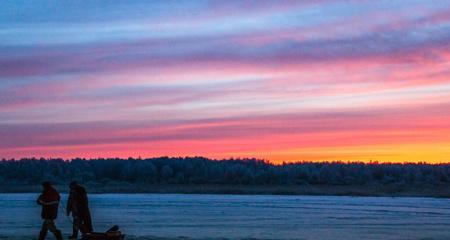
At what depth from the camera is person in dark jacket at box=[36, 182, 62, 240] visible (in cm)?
2805

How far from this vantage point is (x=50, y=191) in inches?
1107

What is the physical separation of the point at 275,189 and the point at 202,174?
22218mm

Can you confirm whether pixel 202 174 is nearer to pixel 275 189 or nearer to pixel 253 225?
pixel 275 189

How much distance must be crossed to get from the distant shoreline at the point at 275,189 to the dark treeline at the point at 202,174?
520 cm

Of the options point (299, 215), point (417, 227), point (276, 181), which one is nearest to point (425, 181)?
point (276, 181)

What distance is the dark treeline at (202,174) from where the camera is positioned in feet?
438

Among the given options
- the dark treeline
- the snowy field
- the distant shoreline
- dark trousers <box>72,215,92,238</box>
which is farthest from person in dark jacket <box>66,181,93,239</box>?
the dark treeline

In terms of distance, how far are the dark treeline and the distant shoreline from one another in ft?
17.1

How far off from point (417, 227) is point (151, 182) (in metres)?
98.3

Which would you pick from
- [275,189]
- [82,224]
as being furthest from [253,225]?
[275,189]

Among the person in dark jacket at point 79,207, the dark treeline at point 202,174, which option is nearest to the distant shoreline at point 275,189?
the dark treeline at point 202,174

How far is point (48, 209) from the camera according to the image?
92.4 feet

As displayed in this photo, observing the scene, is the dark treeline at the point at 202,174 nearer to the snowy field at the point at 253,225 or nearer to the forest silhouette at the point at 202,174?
the forest silhouette at the point at 202,174

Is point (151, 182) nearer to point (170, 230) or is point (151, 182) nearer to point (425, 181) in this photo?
point (425, 181)
